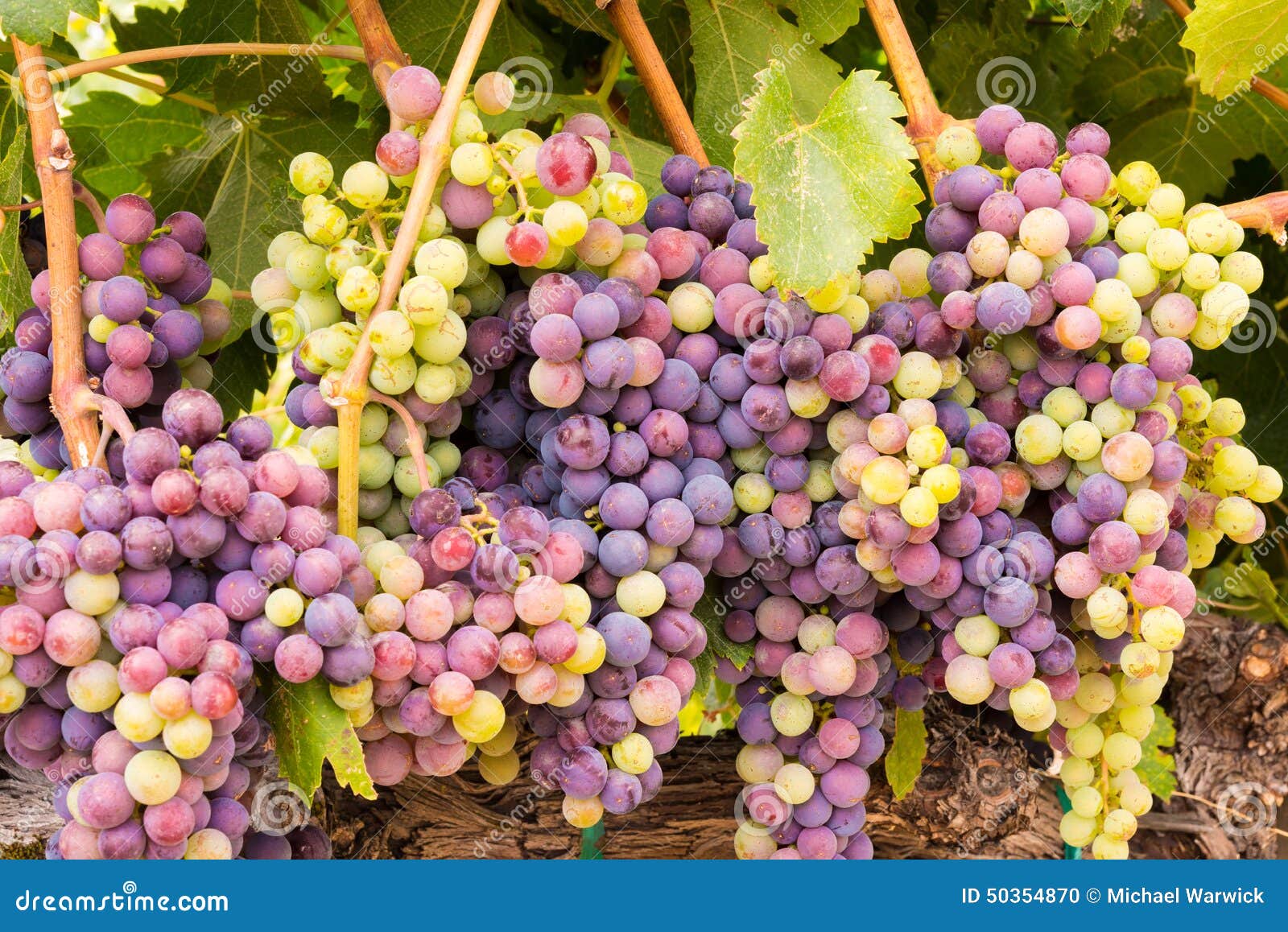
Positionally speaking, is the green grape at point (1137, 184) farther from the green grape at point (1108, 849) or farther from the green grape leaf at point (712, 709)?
the green grape leaf at point (712, 709)

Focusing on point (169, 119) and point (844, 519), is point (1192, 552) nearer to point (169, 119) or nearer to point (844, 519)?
point (844, 519)

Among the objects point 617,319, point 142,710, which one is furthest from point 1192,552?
point 142,710

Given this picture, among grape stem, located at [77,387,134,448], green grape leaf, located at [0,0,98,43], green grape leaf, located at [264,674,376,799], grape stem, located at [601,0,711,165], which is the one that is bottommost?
green grape leaf, located at [264,674,376,799]

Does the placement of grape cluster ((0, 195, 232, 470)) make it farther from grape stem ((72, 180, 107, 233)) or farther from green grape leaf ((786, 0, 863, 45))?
green grape leaf ((786, 0, 863, 45))

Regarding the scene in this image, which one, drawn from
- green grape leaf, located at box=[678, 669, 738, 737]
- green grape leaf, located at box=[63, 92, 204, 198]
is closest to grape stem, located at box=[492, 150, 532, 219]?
green grape leaf, located at box=[678, 669, 738, 737]

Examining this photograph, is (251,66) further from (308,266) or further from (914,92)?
(914,92)

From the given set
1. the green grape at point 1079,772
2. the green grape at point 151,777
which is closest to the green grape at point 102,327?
the green grape at point 151,777
